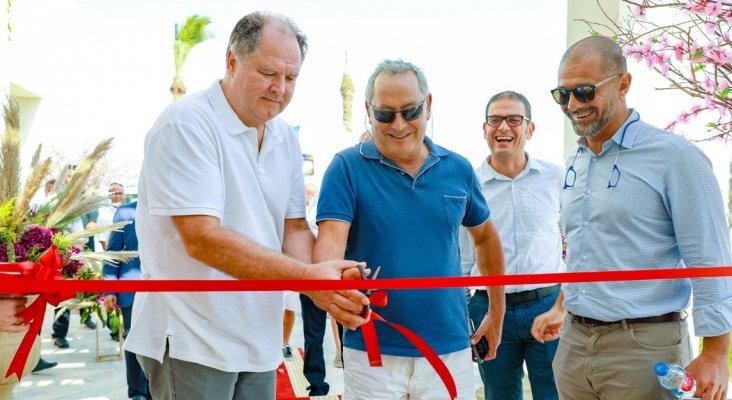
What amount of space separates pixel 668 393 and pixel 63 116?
1665 centimetres

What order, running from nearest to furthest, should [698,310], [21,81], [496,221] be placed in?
[698,310]
[496,221]
[21,81]

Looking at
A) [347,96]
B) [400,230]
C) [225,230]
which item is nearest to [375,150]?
[400,230]

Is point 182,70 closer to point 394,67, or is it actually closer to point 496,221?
point 496,221

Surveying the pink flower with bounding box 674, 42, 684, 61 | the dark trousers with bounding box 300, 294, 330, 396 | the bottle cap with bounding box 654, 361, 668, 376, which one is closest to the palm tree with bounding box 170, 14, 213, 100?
the dark trousers with bounding box 300, 294, 330, 396

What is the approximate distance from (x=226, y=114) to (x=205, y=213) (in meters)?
0.34

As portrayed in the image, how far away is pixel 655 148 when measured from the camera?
2.09m

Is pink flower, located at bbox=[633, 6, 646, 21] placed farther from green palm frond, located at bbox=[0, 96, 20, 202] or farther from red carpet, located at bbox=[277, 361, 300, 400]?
red carpet, located at bbox=[277, 361, 300, 400]

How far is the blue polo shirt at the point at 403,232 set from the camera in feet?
6.85

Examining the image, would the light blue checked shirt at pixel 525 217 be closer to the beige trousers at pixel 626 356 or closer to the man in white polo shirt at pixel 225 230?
the beige trousers at pixel 626 356

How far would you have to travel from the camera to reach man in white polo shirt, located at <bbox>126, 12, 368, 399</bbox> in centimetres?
182

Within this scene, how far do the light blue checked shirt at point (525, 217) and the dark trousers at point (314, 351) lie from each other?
6.97 feet

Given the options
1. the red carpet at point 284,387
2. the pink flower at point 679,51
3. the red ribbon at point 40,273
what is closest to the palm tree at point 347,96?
the red carpet at point 284,387

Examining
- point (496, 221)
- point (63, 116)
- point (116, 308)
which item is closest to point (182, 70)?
point (63, 116)

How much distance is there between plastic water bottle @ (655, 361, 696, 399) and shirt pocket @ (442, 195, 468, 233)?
0.74m
